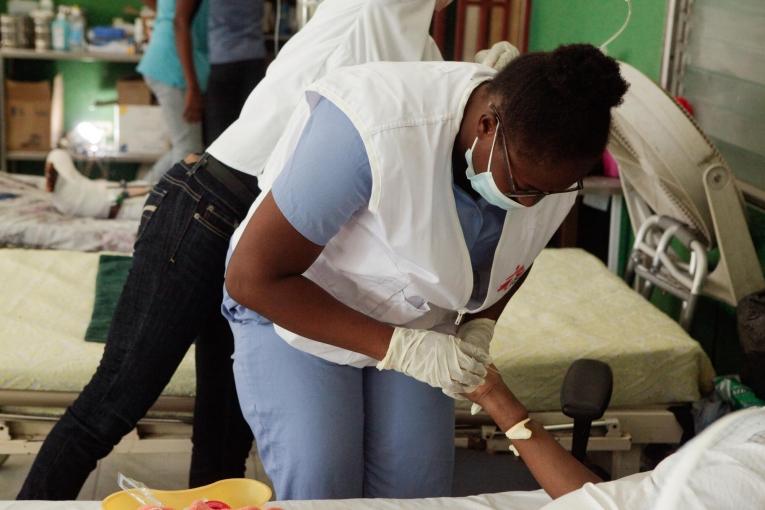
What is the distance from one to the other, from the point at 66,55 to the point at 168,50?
118 centimetres

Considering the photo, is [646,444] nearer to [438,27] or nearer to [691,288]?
[691,288]

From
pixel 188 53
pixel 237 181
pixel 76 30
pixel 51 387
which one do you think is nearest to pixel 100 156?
pixel 76 30

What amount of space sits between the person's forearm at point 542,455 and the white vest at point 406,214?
16cm

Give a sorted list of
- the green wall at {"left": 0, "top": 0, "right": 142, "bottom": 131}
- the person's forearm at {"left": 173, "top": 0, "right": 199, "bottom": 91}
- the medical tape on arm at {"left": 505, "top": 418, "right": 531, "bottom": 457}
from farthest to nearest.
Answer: the green wall at {"left": 0, "top": 0, "right": 142, "bottom": 131}
the person's forearm at {"left": 173, "top": 0, "right": 199, "bottom": 91}
the medical tape on arm at {"left": 505, "top": 418, "right": 531, "bottom": 457}

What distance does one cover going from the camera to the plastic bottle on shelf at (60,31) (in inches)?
204

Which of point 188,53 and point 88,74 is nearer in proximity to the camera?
point 188,53

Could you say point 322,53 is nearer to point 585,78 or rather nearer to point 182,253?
point 182,253

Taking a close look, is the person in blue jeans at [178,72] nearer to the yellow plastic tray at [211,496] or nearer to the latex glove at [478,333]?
the latex glove at [478,333]

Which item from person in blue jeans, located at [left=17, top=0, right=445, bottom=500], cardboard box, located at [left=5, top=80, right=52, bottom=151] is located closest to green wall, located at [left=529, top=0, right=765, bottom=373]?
A: person in blue jeans, located at [left=17, top=0, right=445, bottom=500]

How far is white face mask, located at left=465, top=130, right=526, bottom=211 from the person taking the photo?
1.29 metres

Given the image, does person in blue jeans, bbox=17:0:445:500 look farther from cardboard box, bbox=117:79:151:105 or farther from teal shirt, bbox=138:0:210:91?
cardboard box, bbox=117:79:151:105

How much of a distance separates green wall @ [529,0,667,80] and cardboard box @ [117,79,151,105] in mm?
2136

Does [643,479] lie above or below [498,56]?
below

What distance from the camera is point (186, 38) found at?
398cm
